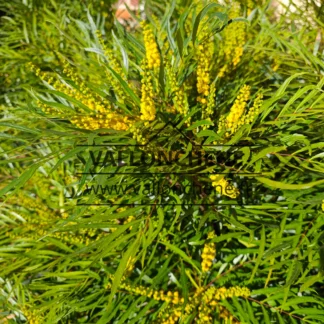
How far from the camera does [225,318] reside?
46cm

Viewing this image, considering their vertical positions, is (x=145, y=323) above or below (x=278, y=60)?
below

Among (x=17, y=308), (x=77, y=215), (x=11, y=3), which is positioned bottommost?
(x=17, y=308)

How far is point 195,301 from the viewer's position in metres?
0.46

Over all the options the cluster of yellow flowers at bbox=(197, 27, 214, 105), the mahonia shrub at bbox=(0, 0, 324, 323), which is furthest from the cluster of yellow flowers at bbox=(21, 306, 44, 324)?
the cluster of yellow flowers at bbox=(197, 27, 214, 105)

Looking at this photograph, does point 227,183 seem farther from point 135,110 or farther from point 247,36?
point 247,36

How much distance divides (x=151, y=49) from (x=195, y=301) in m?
0.28

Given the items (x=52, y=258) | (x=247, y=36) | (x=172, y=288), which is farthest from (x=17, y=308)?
(x=247, y=36)

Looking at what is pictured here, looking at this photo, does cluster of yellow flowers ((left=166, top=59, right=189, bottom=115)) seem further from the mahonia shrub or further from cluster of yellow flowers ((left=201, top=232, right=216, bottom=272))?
cluster of yellow flowers ((left=201, top=232, right=216, bottom=272))

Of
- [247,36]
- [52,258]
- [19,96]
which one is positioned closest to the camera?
[52,258]

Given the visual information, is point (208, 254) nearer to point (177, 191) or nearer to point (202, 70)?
point (177, 191)

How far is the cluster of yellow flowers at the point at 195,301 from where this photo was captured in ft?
1.47

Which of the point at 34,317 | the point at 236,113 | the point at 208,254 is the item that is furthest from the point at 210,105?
the point at 34,317

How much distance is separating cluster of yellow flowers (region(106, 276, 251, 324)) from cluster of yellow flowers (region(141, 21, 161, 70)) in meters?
0.24

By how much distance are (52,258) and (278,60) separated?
414 mm
